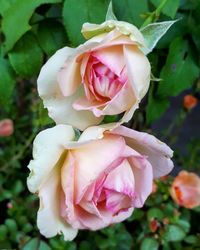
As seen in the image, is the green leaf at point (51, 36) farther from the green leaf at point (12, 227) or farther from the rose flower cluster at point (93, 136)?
the green leaf at point (12, 227)

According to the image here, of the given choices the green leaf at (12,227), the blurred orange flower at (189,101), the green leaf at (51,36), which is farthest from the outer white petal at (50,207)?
the blurred orange flower at (189,101)

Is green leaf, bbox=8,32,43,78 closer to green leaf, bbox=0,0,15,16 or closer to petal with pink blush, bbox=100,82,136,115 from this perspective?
green leaf, bbox=0,0,15,16

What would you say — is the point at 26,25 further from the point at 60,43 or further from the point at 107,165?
the point at 107,165

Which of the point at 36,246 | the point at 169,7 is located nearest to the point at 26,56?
the point at 169,7

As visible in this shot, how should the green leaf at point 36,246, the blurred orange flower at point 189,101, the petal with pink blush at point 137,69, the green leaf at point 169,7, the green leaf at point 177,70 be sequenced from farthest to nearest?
the blurred orange flower at point 189,101 → the green leaf at point 36,246 → the green leaf at point 177,70 → the green leaf at point 169,7 → the petal with pink blush at point 137,69

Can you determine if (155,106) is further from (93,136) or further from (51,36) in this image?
(93,136)

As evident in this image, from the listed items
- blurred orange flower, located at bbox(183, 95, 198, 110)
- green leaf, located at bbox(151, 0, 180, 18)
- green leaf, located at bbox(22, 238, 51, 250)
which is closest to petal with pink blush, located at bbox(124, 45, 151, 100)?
green leaf, located at bbox(151, 0, 180, 18)
